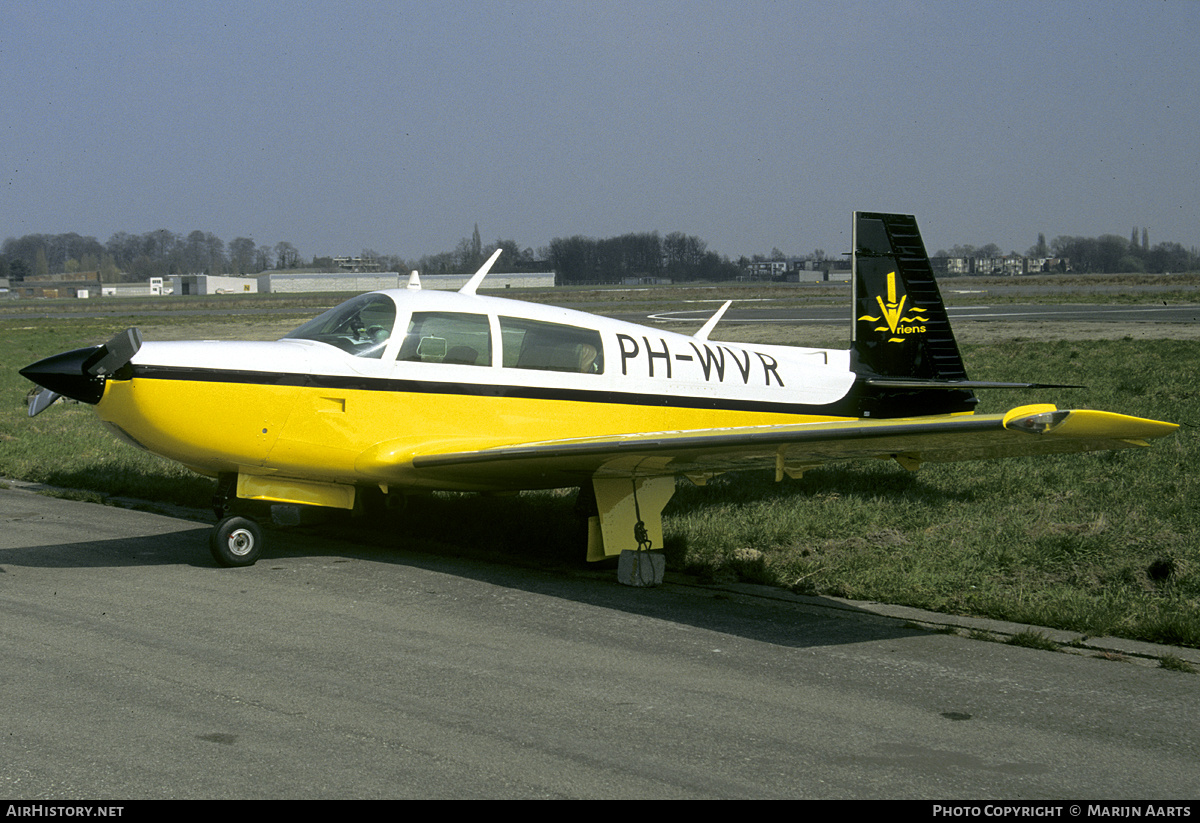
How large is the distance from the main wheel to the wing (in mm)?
940

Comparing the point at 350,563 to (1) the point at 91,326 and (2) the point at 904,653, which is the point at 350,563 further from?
(1) the point at 91,326

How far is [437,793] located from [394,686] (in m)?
1.18

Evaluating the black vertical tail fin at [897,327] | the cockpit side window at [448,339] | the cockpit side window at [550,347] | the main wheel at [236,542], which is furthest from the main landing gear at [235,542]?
the black vertical tail fin at [897,327]

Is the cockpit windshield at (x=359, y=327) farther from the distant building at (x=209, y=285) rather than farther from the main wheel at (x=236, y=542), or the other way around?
the distant building at (x=209, y=285)

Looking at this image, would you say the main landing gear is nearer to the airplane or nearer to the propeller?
the airplane

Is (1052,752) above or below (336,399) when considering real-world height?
below

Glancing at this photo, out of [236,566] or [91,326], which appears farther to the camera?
[91,326]

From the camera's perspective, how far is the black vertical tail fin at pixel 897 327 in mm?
8812

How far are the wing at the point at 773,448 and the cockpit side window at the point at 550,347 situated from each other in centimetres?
86

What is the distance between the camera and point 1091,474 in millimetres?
9062

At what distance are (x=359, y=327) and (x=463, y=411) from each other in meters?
0.93

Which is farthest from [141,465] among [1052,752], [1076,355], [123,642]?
[1076,355]

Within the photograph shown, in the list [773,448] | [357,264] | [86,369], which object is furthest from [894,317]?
[357,264]

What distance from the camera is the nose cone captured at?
6.11 metres
